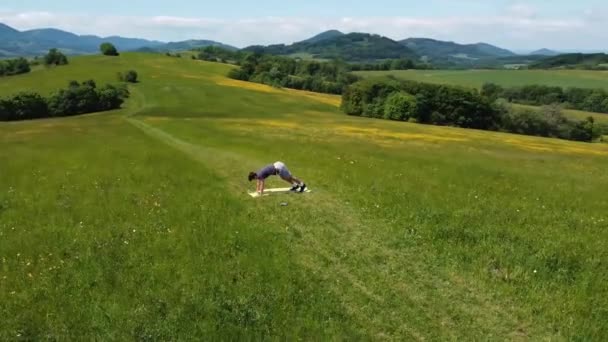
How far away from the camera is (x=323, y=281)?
1547cm

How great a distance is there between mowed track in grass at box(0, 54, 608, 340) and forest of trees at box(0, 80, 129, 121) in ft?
185

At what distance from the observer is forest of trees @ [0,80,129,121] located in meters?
84.2

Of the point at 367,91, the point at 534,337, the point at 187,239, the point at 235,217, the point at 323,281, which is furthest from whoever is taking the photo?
the point at 367,91

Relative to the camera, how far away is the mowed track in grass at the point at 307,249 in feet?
44.1

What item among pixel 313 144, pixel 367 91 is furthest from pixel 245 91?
pixel 313 144

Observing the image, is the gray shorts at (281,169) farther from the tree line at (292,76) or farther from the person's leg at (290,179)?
the tree line at (292,76)

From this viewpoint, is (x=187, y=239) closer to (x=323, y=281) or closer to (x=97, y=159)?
(x=323, y=281)

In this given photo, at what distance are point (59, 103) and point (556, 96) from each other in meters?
149

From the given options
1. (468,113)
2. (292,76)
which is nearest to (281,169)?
(468,113)

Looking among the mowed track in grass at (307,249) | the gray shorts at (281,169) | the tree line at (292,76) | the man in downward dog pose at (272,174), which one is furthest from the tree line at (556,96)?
the gray shorts at (281,169)

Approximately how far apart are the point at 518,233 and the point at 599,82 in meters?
201

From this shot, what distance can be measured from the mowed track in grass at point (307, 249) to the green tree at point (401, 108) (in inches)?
2220

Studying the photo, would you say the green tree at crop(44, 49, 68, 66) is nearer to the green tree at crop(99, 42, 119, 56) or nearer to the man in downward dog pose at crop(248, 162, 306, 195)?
the green tree at crop(99, 42, 119, 56)

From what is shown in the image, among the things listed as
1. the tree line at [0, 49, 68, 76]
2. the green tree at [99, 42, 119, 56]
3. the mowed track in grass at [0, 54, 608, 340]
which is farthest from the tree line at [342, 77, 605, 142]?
the green tree at [99, 42, 119, 56]
